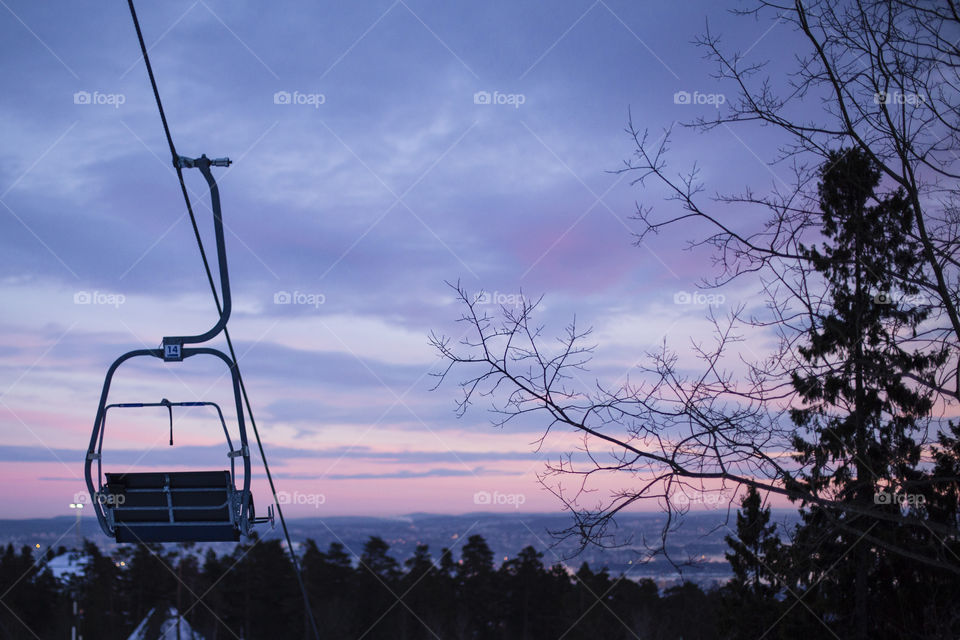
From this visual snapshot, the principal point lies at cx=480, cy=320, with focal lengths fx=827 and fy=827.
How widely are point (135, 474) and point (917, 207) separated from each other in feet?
22.8

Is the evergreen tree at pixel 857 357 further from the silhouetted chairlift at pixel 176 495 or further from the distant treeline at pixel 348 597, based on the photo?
the distant treeline at pixel 348 597

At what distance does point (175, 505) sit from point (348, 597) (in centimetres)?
4646

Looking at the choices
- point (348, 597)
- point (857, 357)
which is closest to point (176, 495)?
point (857, 357)

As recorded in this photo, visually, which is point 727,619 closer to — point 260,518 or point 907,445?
point 907,445

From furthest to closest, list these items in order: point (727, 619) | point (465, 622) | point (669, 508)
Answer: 1. point (465, 622)
2. point (727, 619)
3. point (669, 508)

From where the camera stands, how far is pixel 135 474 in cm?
721

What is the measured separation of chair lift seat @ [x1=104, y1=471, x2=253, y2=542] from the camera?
7.14 m

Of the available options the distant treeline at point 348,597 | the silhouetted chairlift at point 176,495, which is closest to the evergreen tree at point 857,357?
the silhouetted chairlift at point 176,495

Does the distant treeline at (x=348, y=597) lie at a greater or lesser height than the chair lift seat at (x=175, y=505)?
lesser

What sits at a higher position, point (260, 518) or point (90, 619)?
point (260, 518)

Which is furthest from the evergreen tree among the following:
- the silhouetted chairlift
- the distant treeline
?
the distant treeline

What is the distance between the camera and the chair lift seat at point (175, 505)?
Result: 23.4 feet

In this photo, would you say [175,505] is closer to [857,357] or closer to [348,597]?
[857,357]

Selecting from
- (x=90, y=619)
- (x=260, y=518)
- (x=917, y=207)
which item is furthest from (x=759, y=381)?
(x=90, y=619)
